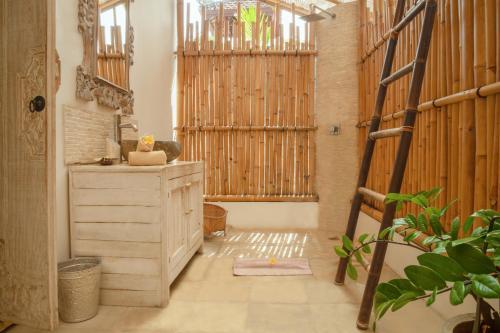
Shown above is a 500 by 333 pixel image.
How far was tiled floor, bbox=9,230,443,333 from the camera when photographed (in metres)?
1.60

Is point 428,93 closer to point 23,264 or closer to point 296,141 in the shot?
point 296,141

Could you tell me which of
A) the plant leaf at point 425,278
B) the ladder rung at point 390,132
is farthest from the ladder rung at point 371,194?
the plant leaf at point 425,278

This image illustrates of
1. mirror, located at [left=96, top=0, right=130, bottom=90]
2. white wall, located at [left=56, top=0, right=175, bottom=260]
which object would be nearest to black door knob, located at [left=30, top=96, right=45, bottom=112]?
white wall, located at [left=56, top=0, right=175, bottom=260]

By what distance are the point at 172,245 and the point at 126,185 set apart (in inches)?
17.0

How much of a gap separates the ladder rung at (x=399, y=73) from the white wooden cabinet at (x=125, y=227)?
1.30 m

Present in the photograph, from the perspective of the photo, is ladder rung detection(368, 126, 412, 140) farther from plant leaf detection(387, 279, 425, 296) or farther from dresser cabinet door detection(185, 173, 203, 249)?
dresser cabinet door detection(185, 173, 203, 249)

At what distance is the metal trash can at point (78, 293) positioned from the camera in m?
1.60

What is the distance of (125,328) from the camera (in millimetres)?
1579

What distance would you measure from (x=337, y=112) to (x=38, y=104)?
9.06ft

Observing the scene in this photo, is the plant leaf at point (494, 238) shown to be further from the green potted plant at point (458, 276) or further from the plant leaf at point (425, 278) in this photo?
the plant leaf at point (425, 278)

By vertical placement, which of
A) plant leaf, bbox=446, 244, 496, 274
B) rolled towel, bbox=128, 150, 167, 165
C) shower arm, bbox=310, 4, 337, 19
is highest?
shower arm, bbox=310, 4, 337, 19

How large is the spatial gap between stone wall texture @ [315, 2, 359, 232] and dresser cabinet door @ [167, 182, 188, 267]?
186 centimetres

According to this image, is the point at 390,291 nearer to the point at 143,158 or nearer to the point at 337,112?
the point at 143,158

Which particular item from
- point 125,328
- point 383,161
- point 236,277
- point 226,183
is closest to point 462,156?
point 383,161
